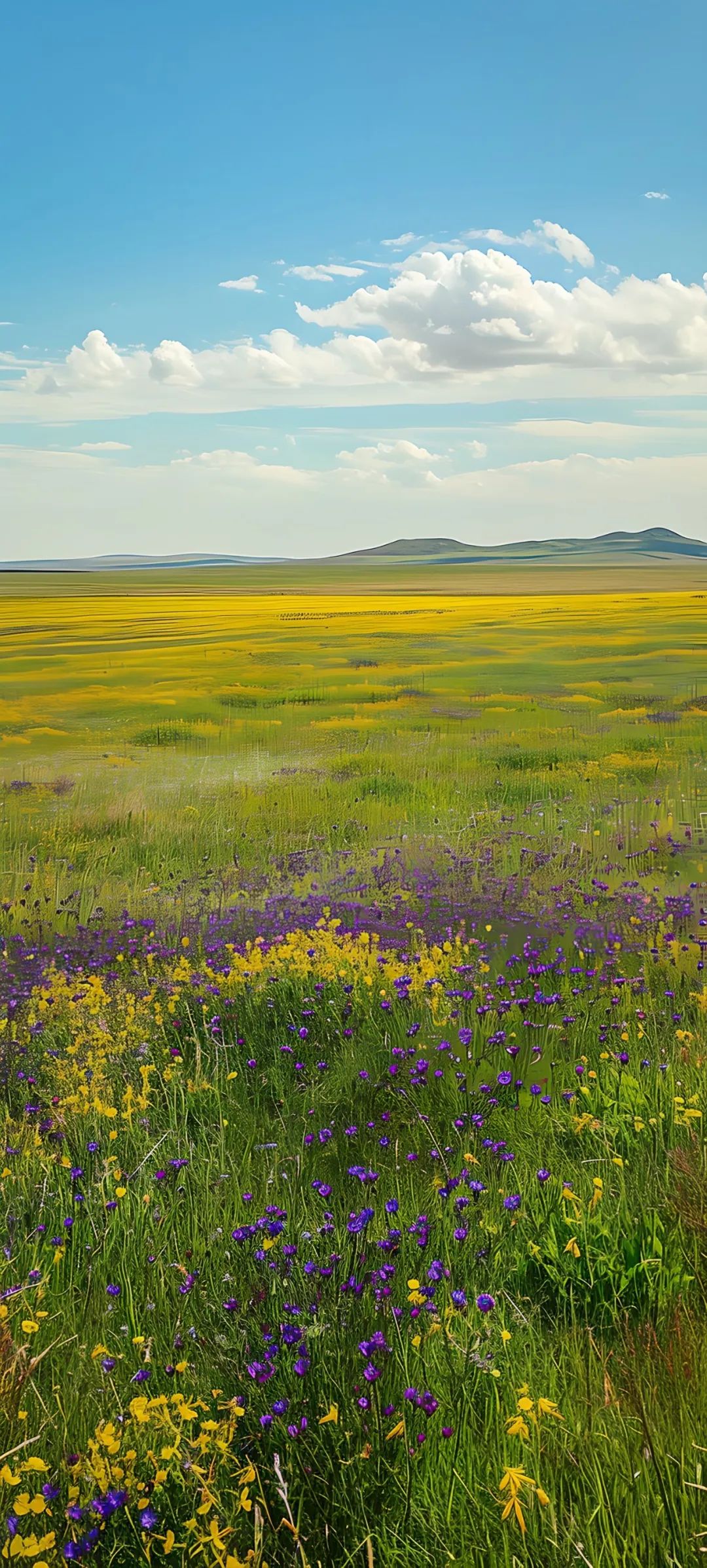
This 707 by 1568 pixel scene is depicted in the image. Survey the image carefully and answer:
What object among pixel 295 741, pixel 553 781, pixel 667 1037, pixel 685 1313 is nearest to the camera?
pixel 685 1313

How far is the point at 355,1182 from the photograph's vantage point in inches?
163

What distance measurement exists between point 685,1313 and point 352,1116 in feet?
6.72

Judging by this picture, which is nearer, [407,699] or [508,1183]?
[508,1183]

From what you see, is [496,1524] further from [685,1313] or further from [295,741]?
[295,741]

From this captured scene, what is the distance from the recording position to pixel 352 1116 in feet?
15.7

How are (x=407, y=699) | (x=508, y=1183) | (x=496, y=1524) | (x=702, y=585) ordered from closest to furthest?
(x=496, y=1524) < (x=508, y=1183) < (x=407, y=699) < (x=702, y=585)

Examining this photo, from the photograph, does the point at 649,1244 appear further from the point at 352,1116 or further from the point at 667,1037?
the point at 667,1037

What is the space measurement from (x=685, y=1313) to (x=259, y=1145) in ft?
6.13

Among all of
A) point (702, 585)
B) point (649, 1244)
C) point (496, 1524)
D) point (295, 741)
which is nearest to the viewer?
point (496, 1524)

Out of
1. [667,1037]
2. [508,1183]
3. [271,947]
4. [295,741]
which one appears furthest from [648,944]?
[295,741]

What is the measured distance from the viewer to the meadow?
2.48 metres

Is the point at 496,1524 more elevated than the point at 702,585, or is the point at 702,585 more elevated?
the point at 702,585

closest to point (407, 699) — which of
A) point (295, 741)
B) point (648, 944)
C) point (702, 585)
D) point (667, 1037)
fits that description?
point (295, 741)

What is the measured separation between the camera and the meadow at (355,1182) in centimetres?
248
